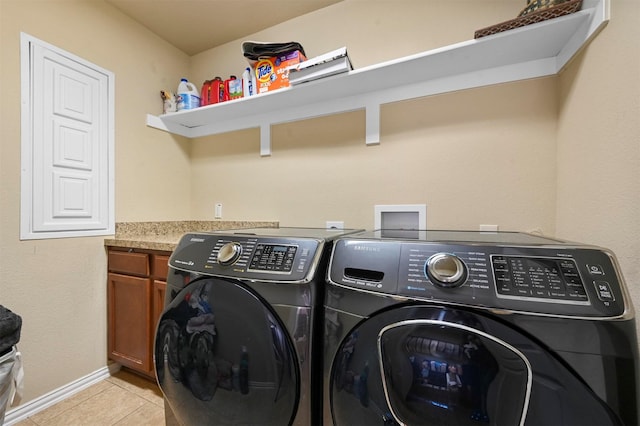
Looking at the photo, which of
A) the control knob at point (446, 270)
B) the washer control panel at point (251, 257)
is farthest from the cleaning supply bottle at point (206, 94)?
the control knob at point (446, 270)

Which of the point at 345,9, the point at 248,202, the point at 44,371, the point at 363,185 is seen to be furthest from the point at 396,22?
the point at 44,371

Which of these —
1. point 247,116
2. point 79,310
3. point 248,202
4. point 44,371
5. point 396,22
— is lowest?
point 44,371

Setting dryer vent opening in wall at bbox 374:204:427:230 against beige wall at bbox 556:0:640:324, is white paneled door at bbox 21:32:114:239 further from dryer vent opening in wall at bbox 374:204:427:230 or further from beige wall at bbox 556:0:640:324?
beige wall at bbox 556:0:640:324

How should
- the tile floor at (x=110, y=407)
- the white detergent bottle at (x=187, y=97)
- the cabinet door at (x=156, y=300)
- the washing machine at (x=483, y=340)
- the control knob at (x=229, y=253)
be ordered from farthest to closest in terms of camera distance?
1. the white detergent bottle at (x=187, y=97)
2. the cabinet door at (x=156, y=300)
3. the tile floor at (x=110, y=407)
4. the control knob at (x=229, y=253)
5. the washing machine at (x=483, y=340)

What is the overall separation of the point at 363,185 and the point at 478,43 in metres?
0.83

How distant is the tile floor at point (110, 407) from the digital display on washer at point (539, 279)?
174 cm

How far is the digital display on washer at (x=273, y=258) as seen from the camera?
75 centimetres

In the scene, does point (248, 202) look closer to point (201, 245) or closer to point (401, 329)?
point (201, 245)

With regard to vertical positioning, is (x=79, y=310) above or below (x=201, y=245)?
below

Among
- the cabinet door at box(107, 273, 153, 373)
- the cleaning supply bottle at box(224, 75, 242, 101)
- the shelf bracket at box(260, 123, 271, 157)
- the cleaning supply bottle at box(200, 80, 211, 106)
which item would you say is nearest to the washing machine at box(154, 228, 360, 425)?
the cabinet door at box(107, 273, 153, 373)

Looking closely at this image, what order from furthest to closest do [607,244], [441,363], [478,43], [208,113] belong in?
[208,113] < [478,43] < [607,244] < [441,363]

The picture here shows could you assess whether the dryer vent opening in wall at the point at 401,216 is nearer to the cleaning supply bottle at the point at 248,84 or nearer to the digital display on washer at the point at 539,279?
the digital display on washer at the point at 539,279

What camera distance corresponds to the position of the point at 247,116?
6.17ft

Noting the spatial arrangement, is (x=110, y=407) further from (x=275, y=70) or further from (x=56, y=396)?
(x=275, y=70)
